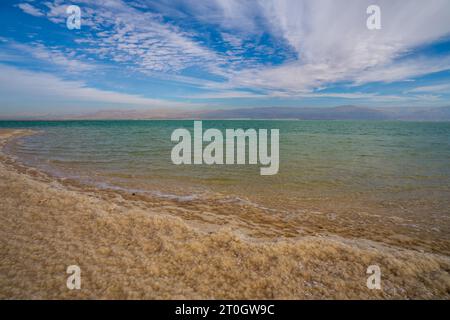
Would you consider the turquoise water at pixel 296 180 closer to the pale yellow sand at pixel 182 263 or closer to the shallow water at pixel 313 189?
the shallow water at pixel 313 189

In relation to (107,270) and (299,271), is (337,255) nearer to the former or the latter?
(299,271)

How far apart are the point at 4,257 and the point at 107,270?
215 cm

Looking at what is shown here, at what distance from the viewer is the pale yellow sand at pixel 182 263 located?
13.8 feet

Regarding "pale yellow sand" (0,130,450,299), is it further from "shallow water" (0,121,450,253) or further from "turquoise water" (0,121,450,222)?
"turquoise water" (0,121,450,222)

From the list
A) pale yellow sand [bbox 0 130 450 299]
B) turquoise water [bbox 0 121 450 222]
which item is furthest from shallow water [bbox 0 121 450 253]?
pale yellow sand [bbox 0 130 450 299]

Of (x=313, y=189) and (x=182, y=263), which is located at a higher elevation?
(x=313, y=189)

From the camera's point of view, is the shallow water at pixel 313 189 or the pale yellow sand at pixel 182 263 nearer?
the pale yellow sand at pixel 182 263

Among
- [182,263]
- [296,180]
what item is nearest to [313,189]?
[296,180]

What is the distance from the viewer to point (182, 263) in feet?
16.4

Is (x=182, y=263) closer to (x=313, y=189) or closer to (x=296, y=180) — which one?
(x=313, y=189)

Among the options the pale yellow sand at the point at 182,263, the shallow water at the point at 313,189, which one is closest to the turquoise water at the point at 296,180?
the shallow water at the point at 313,189

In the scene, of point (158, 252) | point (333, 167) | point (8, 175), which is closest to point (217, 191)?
point (158, 252)

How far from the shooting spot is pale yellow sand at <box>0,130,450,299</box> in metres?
4.20
